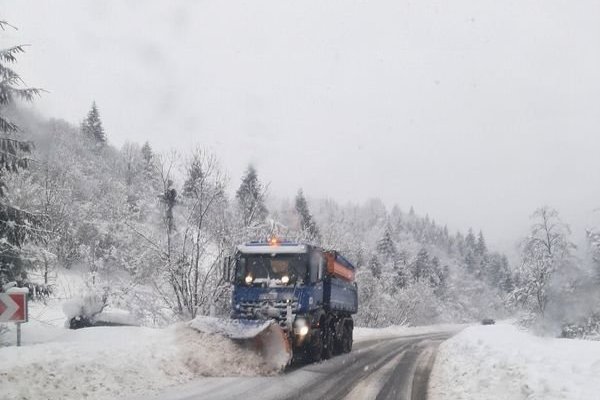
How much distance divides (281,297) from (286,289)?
26cm

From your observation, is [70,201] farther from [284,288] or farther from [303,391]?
A: [303,391]

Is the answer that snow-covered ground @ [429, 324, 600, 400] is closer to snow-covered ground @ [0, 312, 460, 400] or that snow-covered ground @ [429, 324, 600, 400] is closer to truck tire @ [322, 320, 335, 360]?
truck tire @ [322, 320, 335, 360]

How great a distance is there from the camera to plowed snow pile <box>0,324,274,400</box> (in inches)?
328

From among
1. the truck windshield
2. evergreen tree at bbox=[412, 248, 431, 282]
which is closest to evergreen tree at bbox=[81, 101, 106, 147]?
evergreen tree at bbox=[412, 248, 431, 282]

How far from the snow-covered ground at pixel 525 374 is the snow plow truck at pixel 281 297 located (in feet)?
11.6

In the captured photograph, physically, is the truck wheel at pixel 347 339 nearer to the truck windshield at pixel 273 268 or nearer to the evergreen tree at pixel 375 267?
the truck windshield at pixel 273 268

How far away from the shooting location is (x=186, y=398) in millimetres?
9156

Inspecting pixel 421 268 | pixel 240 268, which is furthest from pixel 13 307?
pixel 421 268

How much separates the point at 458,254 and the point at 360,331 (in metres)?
148

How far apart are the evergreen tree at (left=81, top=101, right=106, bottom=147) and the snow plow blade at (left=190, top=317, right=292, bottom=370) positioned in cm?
6800

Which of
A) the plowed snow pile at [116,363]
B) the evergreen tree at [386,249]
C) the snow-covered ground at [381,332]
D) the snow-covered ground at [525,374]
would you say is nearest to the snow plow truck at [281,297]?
the plowed snow pile at [116,363]

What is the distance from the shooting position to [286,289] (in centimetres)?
1490

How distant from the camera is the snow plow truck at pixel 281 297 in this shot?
1324 cm

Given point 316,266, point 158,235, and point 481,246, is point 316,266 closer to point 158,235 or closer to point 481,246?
point 158,235
